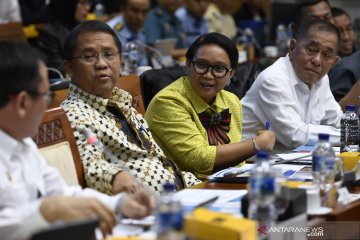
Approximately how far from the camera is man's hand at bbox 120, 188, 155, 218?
201cm

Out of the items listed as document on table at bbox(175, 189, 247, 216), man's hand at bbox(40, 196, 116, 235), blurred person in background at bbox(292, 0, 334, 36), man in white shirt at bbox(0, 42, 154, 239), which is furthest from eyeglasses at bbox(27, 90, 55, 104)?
blurred person in background at bbox(292, 0, 334, 36)

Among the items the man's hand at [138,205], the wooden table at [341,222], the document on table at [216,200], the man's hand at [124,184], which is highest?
the man's hand at [138,205]

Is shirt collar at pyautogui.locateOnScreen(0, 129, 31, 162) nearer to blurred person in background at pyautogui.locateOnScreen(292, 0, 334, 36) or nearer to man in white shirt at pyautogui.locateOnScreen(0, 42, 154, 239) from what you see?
man in white shirt at pyautogui.locateOnScreen(0, 42, 154, 239)

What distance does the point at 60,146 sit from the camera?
2.54 m

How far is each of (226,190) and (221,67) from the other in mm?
883

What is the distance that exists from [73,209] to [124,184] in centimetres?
61

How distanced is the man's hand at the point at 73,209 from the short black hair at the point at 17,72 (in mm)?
293

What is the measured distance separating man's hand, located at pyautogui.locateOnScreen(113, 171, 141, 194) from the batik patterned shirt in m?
0.05

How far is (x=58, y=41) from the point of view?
239 inches

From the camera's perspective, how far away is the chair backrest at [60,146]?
2.48 meters

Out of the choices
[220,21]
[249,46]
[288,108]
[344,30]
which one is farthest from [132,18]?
[288,108]

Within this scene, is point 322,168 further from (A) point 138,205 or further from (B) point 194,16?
(B) point 194,16

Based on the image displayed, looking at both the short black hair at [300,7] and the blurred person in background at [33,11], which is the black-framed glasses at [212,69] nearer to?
the short black hair at [300,7]

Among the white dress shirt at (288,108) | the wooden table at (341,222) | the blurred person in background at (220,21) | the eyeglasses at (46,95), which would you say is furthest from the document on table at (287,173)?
the blurred person in background at (220,21)
